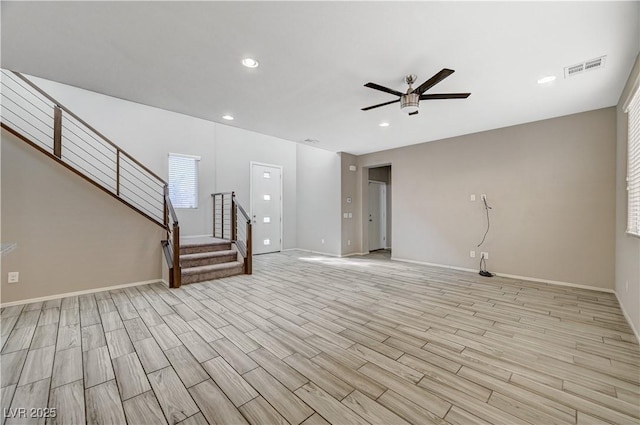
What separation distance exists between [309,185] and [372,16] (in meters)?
5.77

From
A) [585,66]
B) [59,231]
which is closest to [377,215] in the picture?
[585,66]

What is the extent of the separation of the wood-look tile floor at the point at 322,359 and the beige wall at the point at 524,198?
0.83 m

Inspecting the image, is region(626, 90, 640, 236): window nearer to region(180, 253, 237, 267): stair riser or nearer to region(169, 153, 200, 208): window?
region(180, 253, 237, 267): stair riser

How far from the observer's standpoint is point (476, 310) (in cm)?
311

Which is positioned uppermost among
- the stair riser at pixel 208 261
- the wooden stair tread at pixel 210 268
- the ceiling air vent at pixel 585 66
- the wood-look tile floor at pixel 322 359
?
the ceiling air vent at pixel 585 66

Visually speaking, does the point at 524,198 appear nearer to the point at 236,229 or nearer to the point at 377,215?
the point at 377,215

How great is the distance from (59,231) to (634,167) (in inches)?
278

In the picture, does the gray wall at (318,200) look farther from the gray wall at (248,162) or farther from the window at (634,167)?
the window at (634,167)

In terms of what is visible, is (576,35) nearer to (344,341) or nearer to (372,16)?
(372,16)

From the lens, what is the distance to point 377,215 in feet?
26.3

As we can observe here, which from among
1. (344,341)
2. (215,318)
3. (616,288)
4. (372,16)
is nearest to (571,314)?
(616,288)

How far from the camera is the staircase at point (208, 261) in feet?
14.3

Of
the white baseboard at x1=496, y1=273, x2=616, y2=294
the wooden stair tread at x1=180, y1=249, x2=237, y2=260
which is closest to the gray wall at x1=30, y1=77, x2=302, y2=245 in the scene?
the wooden stair tread at x1=180, y1=249, x2=237, y2=260

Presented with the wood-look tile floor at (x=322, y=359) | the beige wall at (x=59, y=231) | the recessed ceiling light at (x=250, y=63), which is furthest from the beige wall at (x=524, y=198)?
the beige wall at (x=59, y=231)
